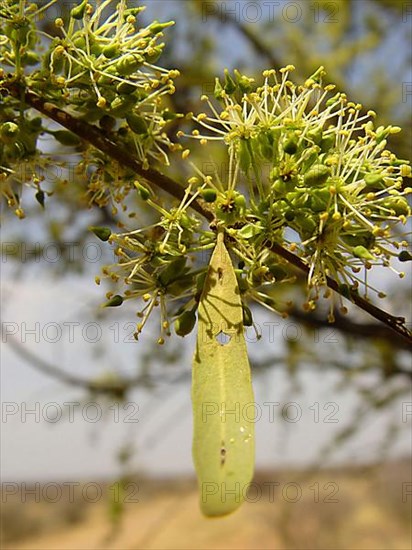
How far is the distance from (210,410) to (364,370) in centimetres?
180

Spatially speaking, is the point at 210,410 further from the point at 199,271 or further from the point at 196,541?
the point at 196,541

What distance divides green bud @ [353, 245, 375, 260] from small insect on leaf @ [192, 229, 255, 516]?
10 centimetres

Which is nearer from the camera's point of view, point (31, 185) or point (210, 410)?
point (210, 410)

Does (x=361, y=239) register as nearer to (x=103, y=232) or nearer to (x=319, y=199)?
(x=319, y=199)

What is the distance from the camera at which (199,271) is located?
606 mm

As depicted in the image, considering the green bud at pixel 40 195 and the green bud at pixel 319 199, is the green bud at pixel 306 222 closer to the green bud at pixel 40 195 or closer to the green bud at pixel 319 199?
the green bud at pixel 319 199

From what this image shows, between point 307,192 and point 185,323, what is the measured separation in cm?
14

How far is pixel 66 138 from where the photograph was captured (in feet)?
2.24

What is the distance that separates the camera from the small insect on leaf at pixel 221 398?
43 cm

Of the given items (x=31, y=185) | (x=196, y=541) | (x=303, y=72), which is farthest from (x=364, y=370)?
(x=196, y=541)

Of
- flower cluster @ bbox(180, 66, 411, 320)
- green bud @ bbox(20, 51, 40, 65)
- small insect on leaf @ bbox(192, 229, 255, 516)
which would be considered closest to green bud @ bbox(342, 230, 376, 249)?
flower cluster @ bbox(180, 66, 411, 320)

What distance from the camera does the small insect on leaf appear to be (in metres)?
0.43

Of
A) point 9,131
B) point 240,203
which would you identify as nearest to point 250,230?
point 240,203

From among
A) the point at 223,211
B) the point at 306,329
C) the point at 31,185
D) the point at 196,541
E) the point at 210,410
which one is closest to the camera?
the point at 210,410
